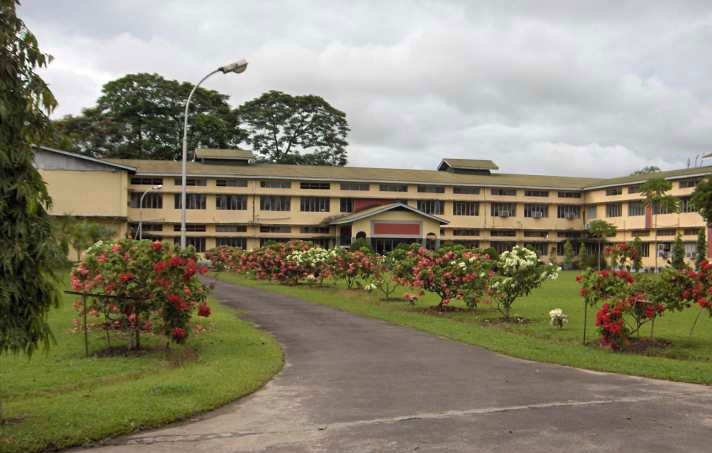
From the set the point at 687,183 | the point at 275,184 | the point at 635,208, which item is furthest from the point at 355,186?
the point at 687,183

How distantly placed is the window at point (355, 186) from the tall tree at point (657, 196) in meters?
24.5

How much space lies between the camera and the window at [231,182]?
2375 inches

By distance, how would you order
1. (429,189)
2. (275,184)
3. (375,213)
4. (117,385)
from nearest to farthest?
(117,385) → (375,213) → (275,184) → (429,189)

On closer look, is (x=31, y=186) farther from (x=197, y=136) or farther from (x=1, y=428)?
(x=197, y=136)

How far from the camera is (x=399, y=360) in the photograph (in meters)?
12.6

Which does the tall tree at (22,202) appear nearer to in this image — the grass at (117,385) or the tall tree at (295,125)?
the grass at (117,385)

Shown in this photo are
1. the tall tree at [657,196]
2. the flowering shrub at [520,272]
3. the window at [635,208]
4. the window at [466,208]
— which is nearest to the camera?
the flowering shrub at [520,272]

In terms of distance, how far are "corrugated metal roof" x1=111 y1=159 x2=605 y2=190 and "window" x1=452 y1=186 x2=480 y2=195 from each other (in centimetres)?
57

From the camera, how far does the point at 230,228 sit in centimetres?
6069

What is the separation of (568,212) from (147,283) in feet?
203

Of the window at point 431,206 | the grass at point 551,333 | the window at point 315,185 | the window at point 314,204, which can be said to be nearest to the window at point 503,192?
the window at point 431,206

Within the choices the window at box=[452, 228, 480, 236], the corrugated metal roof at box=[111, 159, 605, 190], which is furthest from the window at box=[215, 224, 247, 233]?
the window at box=[452, 228, 480, 236]

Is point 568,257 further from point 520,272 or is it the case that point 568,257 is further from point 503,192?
point 520,272

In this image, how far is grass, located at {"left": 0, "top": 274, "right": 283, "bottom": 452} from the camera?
7410mm
